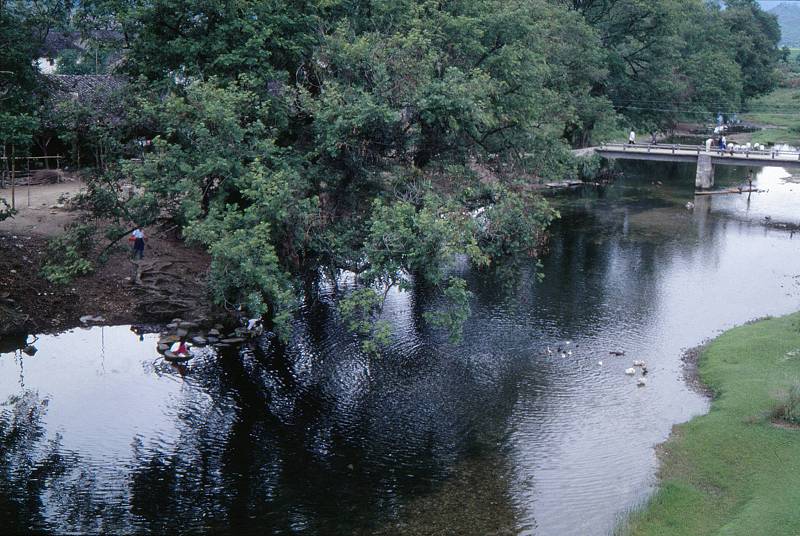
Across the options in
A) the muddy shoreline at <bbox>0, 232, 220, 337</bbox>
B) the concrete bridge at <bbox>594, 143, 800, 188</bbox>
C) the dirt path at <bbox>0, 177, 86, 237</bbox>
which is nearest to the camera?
the muddy shoreline at <bbox>0, 232, 220, 337</bbox>

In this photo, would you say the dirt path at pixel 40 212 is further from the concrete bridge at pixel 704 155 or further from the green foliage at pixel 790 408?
the concrete bridge at pixel 704 155

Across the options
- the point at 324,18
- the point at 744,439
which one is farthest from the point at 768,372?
the point at 324,18

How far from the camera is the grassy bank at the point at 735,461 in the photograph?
20.2 metres

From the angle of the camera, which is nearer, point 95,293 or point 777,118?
point 95,293

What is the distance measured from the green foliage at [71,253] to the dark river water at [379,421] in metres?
4.25

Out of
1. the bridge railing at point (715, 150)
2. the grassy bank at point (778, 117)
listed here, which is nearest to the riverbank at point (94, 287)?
the bridge railing at point (715, 150)

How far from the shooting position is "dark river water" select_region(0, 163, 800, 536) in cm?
2120

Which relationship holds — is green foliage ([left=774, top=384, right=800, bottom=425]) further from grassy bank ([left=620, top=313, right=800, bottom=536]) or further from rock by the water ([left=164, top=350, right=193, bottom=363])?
rock by the water ([left=164, top=350, right=193, bottom=363])

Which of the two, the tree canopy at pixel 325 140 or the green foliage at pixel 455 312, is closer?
the tree canopy at pixel 325 140

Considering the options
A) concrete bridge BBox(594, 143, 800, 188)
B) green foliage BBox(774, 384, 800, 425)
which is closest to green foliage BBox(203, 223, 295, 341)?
green foliage BBox(774, 384, 800, 425)

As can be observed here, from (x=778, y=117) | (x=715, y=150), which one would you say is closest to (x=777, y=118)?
(x=778, y=117)

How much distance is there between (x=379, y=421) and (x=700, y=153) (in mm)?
52396

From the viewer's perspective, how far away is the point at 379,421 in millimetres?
26047

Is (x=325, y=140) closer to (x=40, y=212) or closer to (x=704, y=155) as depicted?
(x=40, y=212)
